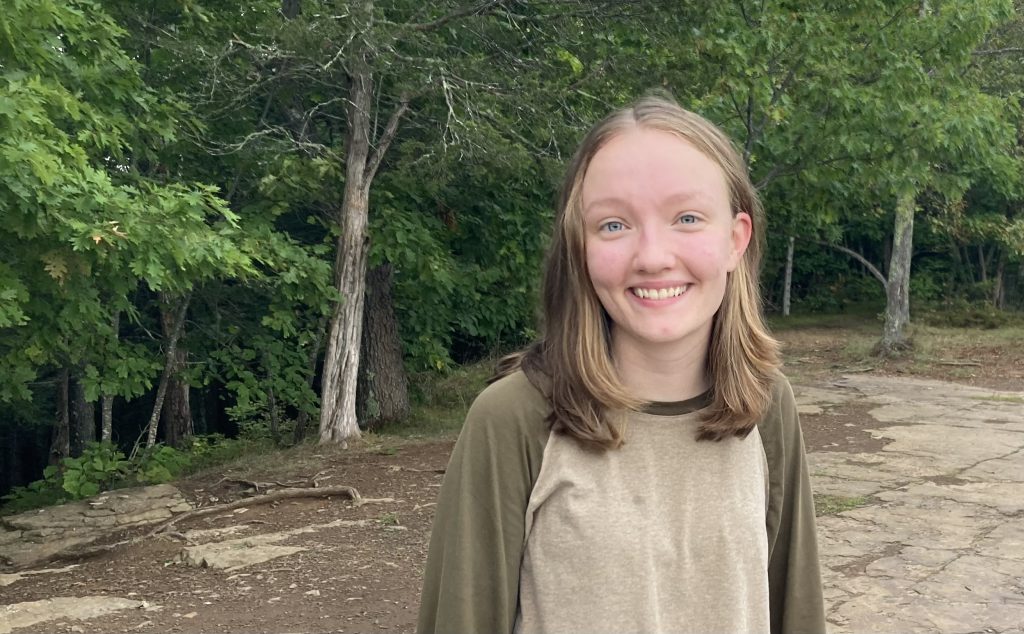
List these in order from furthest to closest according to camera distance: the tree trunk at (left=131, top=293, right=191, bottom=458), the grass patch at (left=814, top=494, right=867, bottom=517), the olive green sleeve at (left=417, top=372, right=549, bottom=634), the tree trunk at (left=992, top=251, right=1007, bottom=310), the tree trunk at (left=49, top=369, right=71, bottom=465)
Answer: the tree trunk at (left=992, top=251, right=1007, bottom=310), the tree trunk at (left=49, top=369, right=71, bottom=465), the tree trunk at (left=131, top=293, right=191, bottom=458), the grass patch at (left=814, top=494, right=867, bottom=517), the olive green sleeve at (left=417, top=372, right=549, bottom=634)

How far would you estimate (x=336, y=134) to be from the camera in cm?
1085

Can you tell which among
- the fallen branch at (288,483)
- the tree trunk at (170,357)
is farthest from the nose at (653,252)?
the tree trunk at (170,357)

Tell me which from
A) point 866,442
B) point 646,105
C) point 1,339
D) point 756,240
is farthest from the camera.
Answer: point 866,442

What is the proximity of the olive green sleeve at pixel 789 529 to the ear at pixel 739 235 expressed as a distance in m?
0.21

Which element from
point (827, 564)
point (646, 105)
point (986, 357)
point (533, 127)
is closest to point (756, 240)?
point (646, 105)

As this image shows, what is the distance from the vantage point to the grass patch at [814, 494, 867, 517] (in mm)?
6137

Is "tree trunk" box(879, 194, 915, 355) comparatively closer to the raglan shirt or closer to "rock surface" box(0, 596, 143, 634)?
"rock surface" box(0, 596, 143, 634)

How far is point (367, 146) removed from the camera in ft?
30.7

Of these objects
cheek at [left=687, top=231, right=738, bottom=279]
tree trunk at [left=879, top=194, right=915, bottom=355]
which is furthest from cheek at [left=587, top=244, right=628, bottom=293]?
tree trunk at [left=879, top=194, right=915, bottom=355]

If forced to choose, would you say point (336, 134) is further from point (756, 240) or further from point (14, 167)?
point (756, 240)

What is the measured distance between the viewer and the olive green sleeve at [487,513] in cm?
129

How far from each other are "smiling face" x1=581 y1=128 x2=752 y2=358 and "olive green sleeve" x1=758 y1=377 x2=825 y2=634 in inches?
8.7

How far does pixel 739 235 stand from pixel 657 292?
0.21 metres

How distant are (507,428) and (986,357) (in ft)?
51.4
